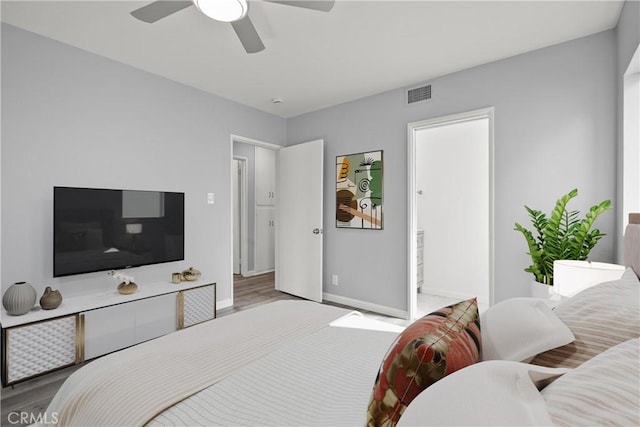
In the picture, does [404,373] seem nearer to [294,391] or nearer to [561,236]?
[294,391]

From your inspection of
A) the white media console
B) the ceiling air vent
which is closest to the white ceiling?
the ceiling air vent

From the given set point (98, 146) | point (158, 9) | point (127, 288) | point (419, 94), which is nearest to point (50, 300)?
point (127, 288)

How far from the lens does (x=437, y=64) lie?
304cm

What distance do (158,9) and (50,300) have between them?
2.29 m

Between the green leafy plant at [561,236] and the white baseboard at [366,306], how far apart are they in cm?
152

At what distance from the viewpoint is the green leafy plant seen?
228 centimetres

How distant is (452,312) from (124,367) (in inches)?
48.4

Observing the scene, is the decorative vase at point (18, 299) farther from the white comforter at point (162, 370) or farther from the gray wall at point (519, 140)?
the gray wall at point (519, 140)

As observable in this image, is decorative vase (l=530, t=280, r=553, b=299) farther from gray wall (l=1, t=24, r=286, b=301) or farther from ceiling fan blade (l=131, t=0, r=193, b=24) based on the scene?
gray wall (l=1, t=24, r=286, b=301)

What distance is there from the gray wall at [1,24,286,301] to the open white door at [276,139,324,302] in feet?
3.01

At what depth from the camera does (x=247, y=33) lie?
2.16m

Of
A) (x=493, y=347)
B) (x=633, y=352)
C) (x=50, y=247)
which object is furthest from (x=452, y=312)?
(x=50, y=247)

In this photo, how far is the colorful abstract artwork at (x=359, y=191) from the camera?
3.84 metres

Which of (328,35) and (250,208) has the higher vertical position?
(328,35)
